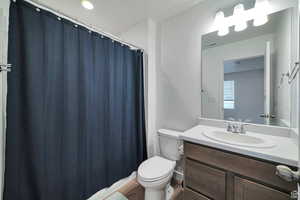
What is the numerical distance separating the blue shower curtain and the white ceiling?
0.55m

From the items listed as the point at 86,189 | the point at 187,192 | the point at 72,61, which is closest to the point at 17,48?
the point at 72,61

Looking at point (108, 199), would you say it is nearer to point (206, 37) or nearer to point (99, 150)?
point (99, 150)

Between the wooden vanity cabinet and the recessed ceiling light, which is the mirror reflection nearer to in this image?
the wooden vanity cabinet

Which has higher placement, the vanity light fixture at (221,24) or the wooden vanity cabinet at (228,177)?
the vanity light fixture at (221,24)

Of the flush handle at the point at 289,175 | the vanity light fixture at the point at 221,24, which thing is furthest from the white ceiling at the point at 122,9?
the flush handle at the point at 289,175

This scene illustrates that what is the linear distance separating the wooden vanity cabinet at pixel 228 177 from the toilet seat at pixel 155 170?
24 cm

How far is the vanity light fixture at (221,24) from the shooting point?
1.40 meters

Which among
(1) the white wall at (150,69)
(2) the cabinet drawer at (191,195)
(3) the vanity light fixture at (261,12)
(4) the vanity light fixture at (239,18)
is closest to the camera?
(2) the cabinet drawer at (191,195)

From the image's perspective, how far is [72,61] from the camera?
1182 millimetres

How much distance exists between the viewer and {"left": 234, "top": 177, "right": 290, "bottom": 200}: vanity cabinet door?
76cm

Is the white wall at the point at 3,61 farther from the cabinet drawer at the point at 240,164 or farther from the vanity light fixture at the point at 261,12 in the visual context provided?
the vanity light fixture at the point at 261,12

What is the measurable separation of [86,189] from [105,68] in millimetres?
1290

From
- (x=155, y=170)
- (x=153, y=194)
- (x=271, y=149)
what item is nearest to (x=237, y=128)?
(x=271, y=149)

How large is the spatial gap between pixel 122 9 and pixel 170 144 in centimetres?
193
